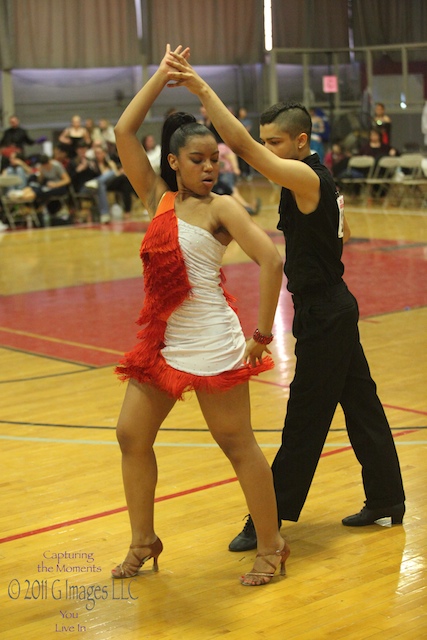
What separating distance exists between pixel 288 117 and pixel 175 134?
467 mm

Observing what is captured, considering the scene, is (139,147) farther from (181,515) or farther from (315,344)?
(181,515)

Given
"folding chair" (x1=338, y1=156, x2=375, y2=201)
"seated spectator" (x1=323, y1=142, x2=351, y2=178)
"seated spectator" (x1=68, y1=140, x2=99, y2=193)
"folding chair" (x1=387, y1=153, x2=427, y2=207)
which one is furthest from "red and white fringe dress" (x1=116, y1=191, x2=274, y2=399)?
"seated spectator" (x1=323, y1=142, x2=351, y2=178)

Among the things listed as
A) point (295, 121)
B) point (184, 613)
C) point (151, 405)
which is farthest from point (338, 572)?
point (295, 121)

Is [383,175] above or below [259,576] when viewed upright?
below

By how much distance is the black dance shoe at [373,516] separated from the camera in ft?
14.0

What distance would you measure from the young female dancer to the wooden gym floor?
243 mm

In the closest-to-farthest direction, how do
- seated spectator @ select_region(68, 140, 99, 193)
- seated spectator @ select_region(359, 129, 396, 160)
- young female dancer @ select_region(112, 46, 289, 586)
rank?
young female dancer @ select_region(112, 46, 289, 586) < seated spectator @ select_region(68, 140, 99, 193) < seated spectator @ select_region(359, 129, 396, 160)

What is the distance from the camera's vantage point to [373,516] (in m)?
4.30

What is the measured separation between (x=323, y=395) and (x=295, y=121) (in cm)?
106

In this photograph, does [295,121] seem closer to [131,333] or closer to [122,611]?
[122,611]

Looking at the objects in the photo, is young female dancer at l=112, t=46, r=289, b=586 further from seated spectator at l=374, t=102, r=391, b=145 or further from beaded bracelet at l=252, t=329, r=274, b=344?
seated spectator at l=374, t=102, r=391, b=145

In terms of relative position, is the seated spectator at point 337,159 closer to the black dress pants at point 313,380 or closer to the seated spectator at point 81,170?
the seated spectator at point 81,170

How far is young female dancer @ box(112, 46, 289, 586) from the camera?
3594 millimetres

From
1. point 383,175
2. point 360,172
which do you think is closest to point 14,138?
point 360,172
